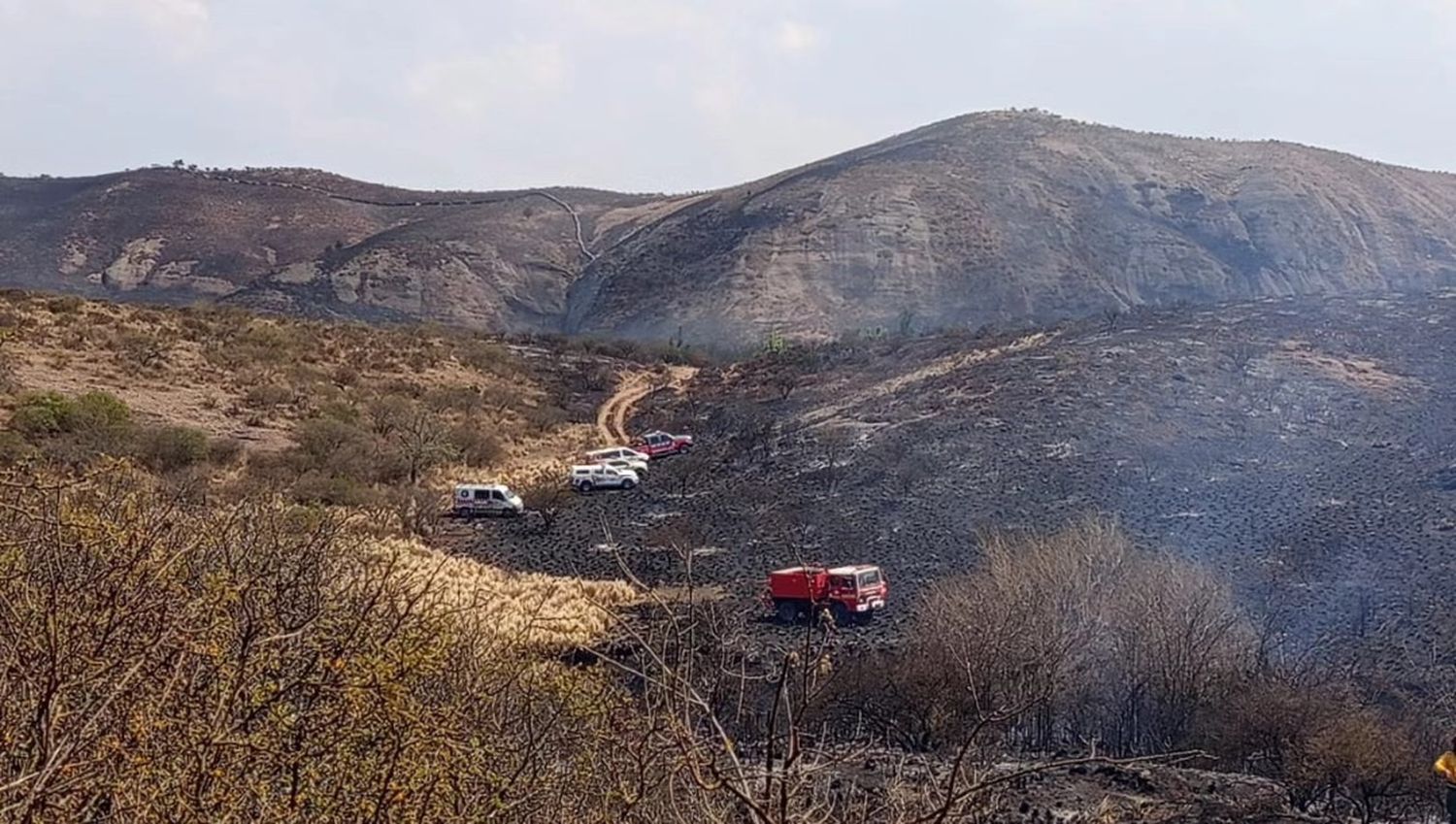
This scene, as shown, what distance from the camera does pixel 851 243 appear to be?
80938 millimetres

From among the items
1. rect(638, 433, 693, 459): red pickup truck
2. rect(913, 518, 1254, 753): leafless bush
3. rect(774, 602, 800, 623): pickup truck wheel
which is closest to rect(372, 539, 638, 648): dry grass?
rect(774, 602, 800, 623): pickup truck wheel

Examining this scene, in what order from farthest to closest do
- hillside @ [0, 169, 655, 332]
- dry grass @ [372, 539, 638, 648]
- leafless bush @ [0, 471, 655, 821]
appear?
hillside @ [0, 169, 655, 332], dry grass @ [372, 539, 638, 648], leafless bush @ [0, 471, 655, 821]

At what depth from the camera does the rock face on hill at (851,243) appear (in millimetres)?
76000

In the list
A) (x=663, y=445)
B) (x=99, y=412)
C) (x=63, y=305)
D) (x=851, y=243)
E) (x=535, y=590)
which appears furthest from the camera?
(x=851, y=243)

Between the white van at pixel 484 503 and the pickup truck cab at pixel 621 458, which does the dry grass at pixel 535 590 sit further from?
the pickup truck cab at pixel 621 458

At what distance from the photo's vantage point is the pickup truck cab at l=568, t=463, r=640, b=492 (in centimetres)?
3694

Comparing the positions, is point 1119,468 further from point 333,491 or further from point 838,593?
point 333,491

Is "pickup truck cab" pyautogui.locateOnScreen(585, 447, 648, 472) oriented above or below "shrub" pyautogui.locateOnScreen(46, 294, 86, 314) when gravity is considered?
below

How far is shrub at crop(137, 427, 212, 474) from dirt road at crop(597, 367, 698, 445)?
15.6 meters

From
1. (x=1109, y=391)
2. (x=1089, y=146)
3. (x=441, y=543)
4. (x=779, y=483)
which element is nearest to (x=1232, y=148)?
(x=1089, y=146)

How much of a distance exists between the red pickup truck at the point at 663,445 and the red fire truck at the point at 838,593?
58.8 ft

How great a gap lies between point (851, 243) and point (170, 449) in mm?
54665

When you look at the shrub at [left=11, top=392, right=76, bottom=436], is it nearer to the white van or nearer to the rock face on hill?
the white van

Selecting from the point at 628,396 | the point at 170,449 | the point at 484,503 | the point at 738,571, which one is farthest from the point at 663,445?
the point at 170,449
